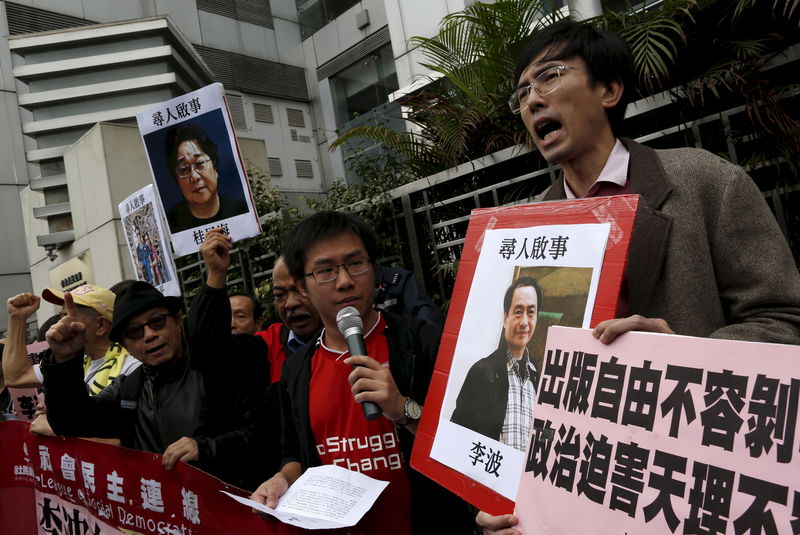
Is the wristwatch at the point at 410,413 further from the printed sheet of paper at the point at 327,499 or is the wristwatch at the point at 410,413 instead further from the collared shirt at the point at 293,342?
the collared shirt at the point at 293,342

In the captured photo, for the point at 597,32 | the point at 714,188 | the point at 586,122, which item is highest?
the point at 597,32

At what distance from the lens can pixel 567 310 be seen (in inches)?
49.8

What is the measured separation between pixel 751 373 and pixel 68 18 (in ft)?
66.2

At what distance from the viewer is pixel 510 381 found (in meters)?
1.36

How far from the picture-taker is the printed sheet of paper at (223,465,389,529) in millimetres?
1557

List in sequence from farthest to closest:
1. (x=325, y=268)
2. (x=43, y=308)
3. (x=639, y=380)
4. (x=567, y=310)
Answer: (x=43, y=308) → (x=325, y=268) → (x=567, y=310) → (x=639, y=380)

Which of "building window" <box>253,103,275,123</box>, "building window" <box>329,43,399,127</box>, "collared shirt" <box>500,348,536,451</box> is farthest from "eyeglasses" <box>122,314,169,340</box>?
"building window" <box>253,103,275,123</box>

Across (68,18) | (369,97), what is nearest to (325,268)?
(369,97)

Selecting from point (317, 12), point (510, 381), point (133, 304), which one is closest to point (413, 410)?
point (510, 381)

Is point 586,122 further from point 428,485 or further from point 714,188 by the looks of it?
point 428,485

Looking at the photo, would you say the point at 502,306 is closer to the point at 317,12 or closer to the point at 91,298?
the point at 91,298

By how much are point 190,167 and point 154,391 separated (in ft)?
3.87

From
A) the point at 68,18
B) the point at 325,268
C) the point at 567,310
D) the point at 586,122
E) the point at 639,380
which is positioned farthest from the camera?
the point at 68,18

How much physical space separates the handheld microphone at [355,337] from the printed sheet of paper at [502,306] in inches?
8.4
